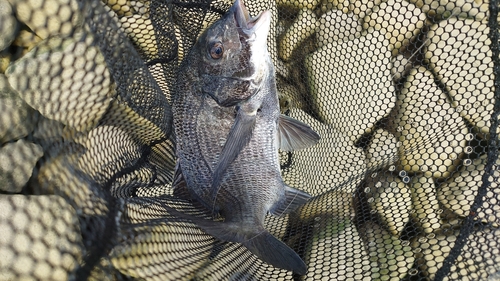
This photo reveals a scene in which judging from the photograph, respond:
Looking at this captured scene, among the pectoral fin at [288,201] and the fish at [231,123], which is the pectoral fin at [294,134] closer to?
the fish at [231,123]

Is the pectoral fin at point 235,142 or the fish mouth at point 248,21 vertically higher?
the fish mouth at point 248,21

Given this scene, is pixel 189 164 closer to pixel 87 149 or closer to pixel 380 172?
pixel 87 149

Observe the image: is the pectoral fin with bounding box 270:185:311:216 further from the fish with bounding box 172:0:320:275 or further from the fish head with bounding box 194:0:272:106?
the fish head with bounding box 194:0:272:106

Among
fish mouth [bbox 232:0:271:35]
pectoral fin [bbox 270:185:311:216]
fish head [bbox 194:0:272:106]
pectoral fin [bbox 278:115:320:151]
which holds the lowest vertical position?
pectoral fin [bbox 270:185:311:216]

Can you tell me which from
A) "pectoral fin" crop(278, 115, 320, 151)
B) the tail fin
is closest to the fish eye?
"pectoral fin" crop(278, 115, 320, 151)

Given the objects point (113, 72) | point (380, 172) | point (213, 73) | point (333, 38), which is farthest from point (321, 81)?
point (113, 72)

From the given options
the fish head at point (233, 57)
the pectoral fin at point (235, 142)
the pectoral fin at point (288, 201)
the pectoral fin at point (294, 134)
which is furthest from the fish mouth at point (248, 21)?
the pectoral fin at point (288, 201)

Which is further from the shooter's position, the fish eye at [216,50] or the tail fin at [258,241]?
the fish eye at [216,50]

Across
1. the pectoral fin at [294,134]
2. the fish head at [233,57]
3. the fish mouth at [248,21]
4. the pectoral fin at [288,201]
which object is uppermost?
the fish mouth at [248,21]
